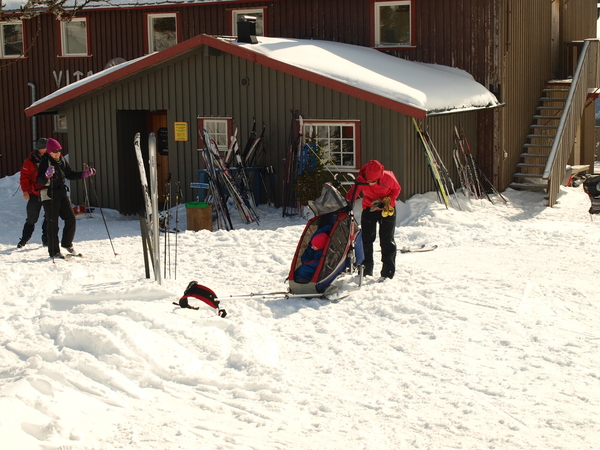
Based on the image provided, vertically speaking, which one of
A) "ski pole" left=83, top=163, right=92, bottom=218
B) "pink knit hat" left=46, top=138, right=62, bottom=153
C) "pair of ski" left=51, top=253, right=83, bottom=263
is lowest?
"pair of ski" left=51, top=253, right=83, bottom=263

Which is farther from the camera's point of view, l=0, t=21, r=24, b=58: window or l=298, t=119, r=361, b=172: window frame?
l=0, t=21, r=24, b=58: window

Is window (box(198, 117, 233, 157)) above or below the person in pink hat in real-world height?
above

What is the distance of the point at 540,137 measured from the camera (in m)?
19.3

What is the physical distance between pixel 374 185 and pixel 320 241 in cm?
102

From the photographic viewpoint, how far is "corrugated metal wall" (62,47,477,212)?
14.2 metres

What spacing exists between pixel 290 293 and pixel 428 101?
6.11 metres

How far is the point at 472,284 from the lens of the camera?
8984 mm

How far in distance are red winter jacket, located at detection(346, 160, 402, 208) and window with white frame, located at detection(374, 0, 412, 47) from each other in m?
9.38

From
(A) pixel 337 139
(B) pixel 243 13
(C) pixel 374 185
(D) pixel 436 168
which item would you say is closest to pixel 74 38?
(B) pixel 243 13

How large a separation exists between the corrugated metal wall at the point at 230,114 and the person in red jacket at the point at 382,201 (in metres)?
4.82

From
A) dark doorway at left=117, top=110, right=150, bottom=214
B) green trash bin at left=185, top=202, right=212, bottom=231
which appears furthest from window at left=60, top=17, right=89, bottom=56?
green trash bin at left=185, top=202, right=212, bottom=231

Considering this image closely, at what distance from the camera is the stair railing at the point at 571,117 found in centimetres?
1562

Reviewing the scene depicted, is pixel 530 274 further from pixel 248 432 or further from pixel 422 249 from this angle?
pixel 248 432

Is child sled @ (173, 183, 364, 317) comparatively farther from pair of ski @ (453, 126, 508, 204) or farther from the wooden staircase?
the wooden staircase
